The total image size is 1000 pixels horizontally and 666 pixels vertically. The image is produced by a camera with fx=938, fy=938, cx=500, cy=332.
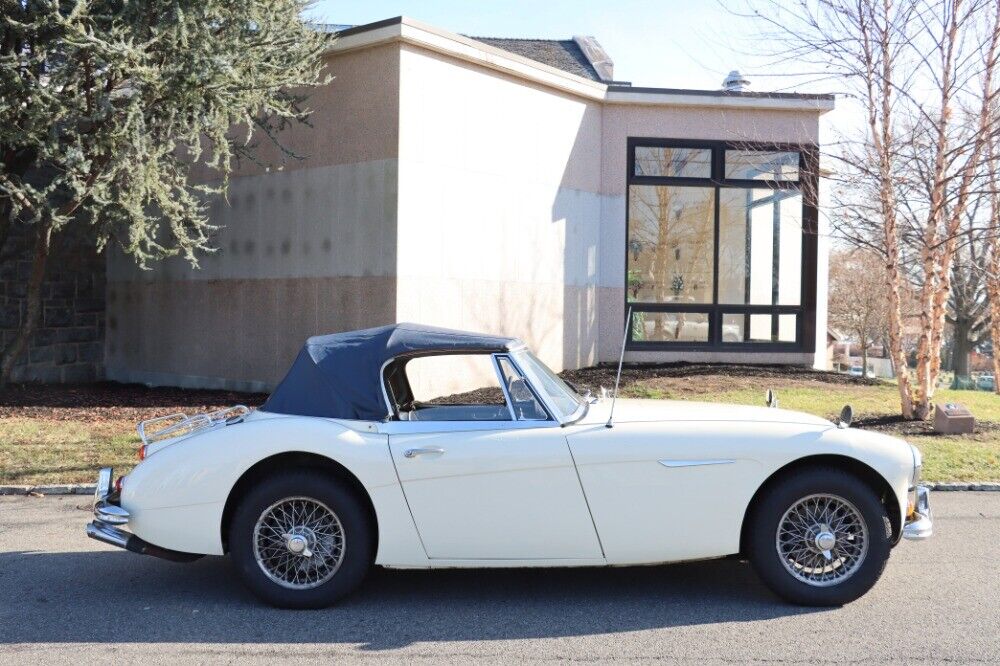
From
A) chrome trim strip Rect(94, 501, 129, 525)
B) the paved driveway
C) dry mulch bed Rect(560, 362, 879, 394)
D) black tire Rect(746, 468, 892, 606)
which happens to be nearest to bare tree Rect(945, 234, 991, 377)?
dry mulch bed Rect(560, 362, 879, 394)

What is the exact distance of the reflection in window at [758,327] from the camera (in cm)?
1734

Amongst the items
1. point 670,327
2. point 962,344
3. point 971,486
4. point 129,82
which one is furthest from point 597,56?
point 962,344

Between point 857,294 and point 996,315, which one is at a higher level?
point 857,294

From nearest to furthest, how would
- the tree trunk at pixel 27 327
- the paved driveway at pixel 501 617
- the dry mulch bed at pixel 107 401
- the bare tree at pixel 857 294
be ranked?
the paved driveway at pixel 501 617 → the dry mulch bed at pixel 107 401 → the tree trunk at pixel 27 327 → the bare tree at pixel 857 294

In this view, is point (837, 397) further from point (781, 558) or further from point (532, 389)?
point (532, 389)

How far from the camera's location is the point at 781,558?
5086mm

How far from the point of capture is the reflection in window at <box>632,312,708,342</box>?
17.1 meters

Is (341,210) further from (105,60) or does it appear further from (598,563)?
(598,563)

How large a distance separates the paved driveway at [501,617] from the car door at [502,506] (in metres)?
0.34

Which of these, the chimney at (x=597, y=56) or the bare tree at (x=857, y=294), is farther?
the bare tree at (x=857, y=294)

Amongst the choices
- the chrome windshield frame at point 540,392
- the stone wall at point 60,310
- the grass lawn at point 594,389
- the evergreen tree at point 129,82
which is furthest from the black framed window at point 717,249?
the chrome windshield frame at point 540,392

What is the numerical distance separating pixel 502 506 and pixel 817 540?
1.72 meters

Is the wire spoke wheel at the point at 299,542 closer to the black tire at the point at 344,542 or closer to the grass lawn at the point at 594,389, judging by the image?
the black tire at the point at 344,542

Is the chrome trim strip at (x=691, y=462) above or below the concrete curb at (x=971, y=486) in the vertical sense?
above
